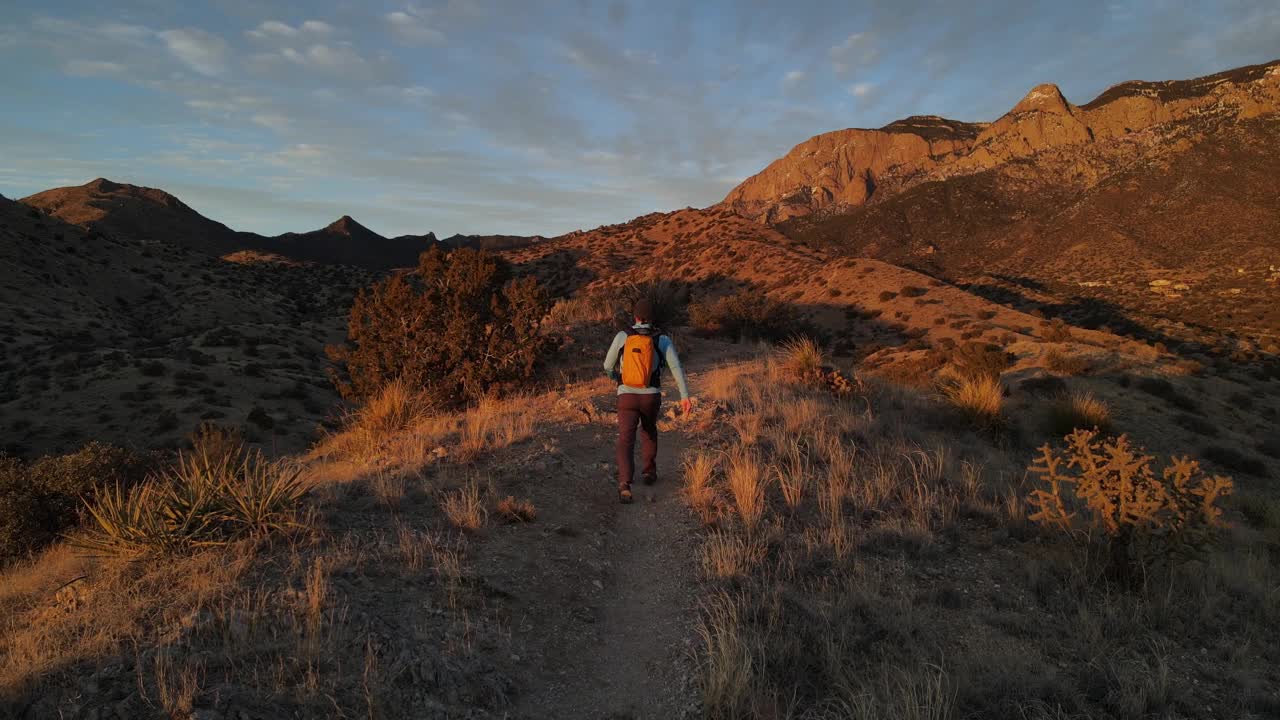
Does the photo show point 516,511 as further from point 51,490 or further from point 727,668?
point 51,490

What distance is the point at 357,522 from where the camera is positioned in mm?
5000

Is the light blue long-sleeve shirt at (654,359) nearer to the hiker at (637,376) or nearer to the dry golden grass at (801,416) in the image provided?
the hiker at (637,376)

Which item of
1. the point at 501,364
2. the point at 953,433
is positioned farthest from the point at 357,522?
the point at 953,433

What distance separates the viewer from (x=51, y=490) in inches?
272

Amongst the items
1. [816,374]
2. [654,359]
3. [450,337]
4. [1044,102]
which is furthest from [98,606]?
[1044,102]

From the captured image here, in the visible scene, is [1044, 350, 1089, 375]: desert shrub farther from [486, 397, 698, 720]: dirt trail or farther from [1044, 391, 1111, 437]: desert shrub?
[486, 397, 698, 720]: dirt trail

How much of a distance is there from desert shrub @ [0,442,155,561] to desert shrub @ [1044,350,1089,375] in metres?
22.7

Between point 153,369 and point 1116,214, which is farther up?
point 1116,214

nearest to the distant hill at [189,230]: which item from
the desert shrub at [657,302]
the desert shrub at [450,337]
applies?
the desert shrub at [657,302]

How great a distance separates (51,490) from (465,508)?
5698mm

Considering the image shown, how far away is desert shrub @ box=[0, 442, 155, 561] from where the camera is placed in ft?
21.1

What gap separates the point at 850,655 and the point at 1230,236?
64.6m

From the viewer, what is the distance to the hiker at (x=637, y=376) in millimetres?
6219

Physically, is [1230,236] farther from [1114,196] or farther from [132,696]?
[132,696]
